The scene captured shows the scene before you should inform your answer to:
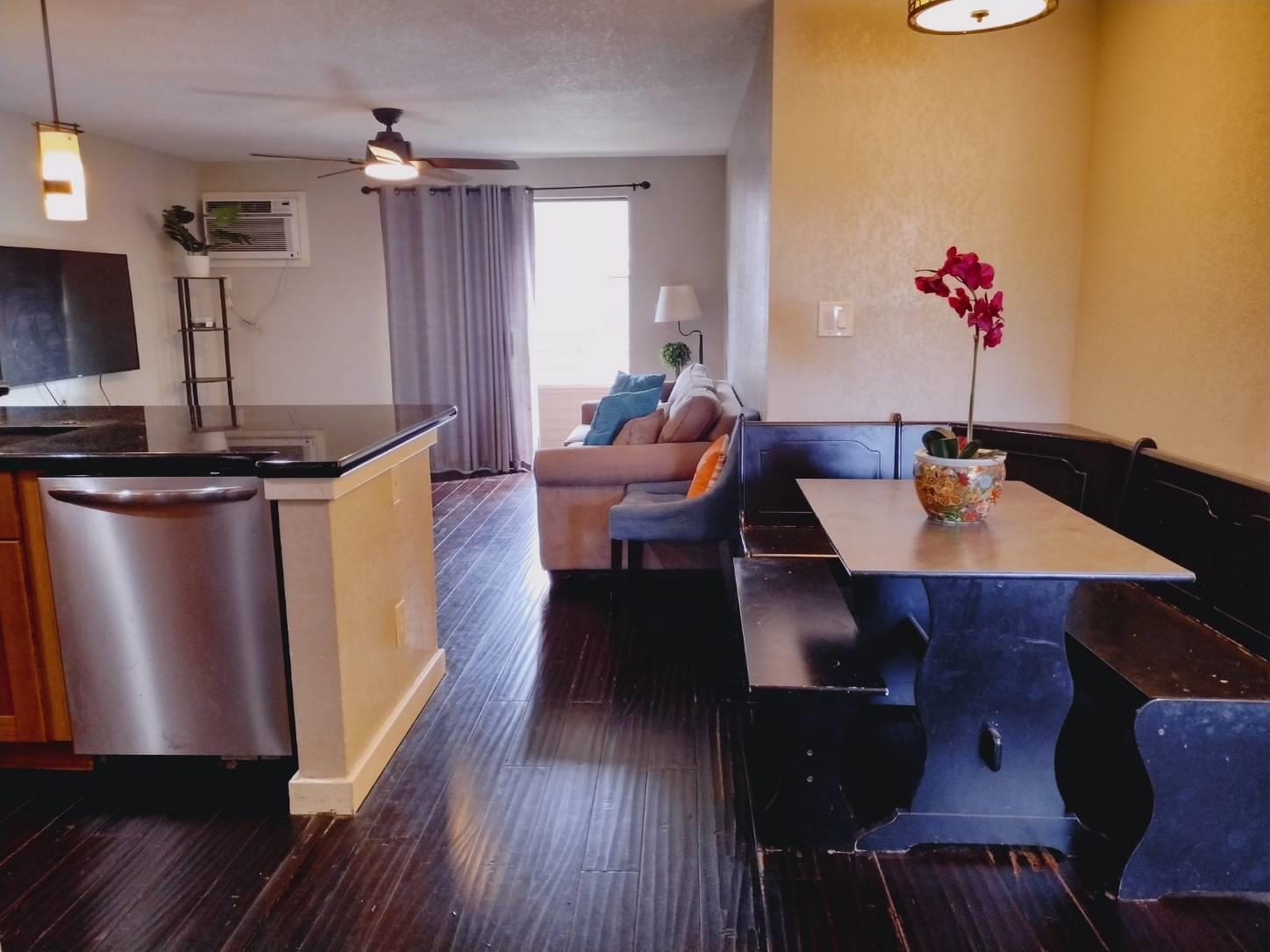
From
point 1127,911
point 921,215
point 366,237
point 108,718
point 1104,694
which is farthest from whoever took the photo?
point 366,237

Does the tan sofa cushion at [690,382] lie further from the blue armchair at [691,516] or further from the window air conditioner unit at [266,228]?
the window air conditioner unit at [266,228]

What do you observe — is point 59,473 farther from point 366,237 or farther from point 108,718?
point 366,237

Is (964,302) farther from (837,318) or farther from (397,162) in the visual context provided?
(397,162)


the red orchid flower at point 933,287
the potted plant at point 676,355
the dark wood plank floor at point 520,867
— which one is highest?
the red orchid flower at point 933,287

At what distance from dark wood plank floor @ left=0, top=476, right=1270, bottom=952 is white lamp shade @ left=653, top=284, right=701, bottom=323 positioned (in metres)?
3.93

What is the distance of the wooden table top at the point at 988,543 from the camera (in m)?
1.70

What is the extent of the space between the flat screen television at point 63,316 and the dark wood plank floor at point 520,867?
10.3 ft

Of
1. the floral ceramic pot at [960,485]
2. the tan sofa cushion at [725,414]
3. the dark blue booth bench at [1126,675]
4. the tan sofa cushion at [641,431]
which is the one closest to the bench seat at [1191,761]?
the dark blue booth bench at [1126,675]

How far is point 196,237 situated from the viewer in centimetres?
638

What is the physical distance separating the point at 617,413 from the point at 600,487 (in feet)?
1.79

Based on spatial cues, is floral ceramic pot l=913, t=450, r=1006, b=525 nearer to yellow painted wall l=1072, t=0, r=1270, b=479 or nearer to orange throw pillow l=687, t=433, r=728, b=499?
yellow painted wall l=1072, t=0, r=1270, b=479

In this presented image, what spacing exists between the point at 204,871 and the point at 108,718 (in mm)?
583

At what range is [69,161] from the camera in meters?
Answer: 2.36

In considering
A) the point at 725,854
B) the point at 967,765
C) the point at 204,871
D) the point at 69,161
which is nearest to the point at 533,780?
the point at 725,854
